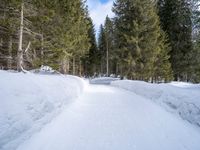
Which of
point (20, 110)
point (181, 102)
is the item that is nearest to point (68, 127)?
point (20, 110)

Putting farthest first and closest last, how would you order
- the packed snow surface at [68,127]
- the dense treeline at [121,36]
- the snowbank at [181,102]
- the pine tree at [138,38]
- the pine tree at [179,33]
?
the pine tree at [179,33]
the pine tree at [138,38]
the dense treeline at [121,36]
the snowbank at [181,102]
the packed snow surface at [68,127]

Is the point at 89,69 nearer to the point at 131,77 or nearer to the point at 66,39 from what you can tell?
the point at 131,77

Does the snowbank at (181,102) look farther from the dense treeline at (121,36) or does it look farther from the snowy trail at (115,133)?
the dense treeline at (121,36)

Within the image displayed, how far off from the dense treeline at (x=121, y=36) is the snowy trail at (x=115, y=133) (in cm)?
882

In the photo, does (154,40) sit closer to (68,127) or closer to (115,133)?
(68,127)

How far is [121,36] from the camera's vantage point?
28641 mm

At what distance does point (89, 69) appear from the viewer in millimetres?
63469

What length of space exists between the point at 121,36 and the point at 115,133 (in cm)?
2367

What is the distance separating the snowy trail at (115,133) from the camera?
4.95 meters

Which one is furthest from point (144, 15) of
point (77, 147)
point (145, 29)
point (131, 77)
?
point (77, 147)

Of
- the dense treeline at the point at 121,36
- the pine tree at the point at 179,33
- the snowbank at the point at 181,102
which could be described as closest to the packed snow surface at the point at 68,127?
the snowbank at the point at 181,102

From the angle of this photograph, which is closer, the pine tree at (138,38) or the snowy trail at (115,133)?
the snowy trail at (115,133)

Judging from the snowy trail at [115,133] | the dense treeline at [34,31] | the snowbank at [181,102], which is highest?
the dense treeline at [34,31]

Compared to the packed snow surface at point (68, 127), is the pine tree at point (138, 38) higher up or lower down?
higher up
